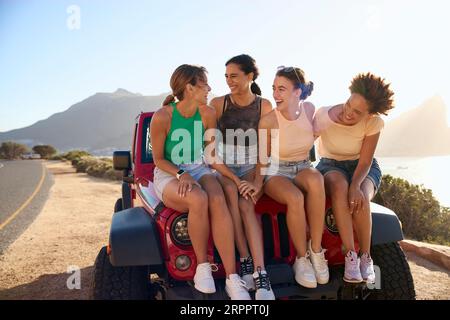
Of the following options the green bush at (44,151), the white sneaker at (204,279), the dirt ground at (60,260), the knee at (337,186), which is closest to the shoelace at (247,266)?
the white sneaker at (204,279)

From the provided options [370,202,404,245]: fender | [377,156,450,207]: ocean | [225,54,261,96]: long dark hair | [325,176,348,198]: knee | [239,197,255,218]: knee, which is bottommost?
[377,156,450,207]: ocean

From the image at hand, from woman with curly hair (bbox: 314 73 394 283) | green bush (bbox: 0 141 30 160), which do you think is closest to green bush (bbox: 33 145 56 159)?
green bush (bbox: 0 141 30 160)

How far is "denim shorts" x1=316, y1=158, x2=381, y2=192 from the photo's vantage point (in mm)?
3252

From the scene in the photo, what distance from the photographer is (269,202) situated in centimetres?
306

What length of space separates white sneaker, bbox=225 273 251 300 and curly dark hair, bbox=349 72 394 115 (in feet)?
5.13

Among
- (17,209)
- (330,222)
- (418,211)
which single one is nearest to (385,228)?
(330,222)

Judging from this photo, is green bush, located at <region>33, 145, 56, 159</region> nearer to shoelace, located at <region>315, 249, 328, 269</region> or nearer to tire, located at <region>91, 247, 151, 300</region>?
tire, located at <region>91, 247, 151, 300</region>

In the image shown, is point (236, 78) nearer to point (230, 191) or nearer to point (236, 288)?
point (230, 191)

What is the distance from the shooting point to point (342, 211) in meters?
2.87

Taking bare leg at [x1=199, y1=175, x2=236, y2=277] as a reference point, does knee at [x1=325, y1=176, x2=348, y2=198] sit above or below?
above

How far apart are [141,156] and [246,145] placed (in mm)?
1318

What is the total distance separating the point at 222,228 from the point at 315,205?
2.10ft

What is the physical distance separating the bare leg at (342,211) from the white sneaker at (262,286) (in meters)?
0.61
